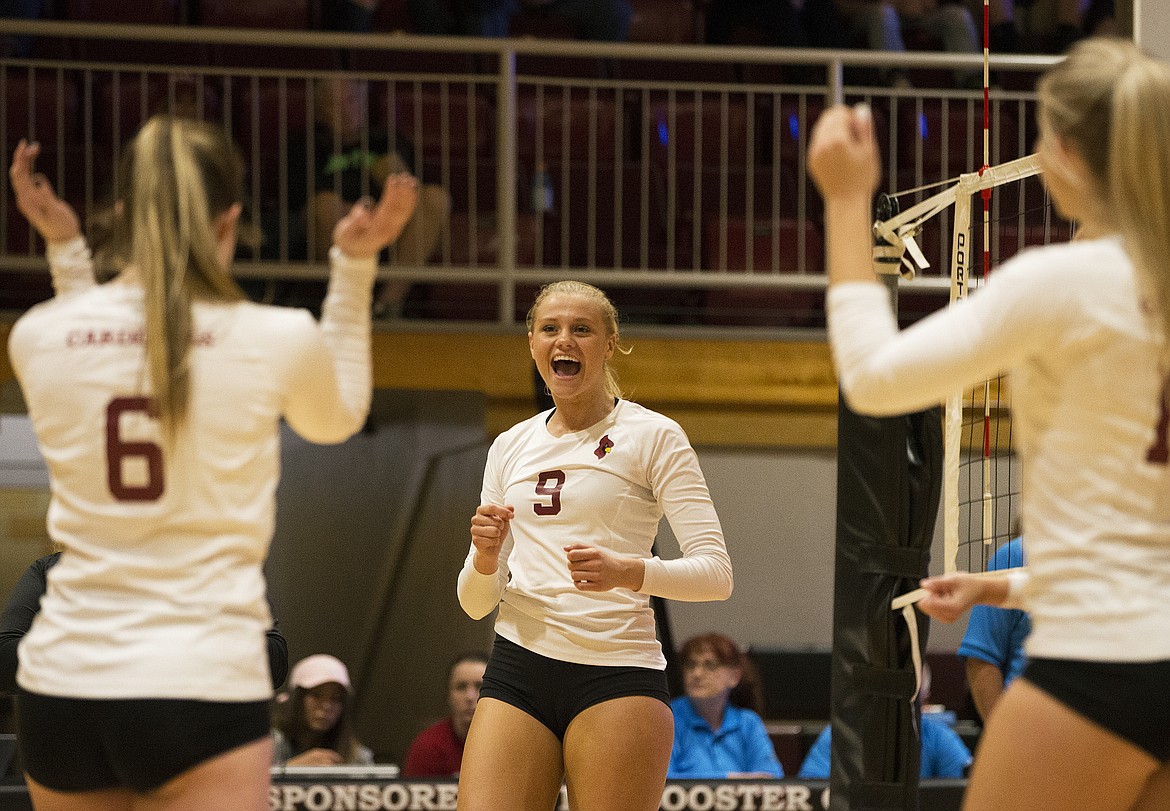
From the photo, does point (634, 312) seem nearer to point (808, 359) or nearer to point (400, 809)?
point (808, 359)

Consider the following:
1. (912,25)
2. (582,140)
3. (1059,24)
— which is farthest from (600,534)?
(1059,24)

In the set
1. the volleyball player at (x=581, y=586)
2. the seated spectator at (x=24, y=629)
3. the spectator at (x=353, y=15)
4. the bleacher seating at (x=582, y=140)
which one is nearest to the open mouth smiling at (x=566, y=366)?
the volleyball player at (x=581, y=586)

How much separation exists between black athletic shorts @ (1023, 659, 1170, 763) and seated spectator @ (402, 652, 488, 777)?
14.0 feet

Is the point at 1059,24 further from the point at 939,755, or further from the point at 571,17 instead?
the point at 939,755

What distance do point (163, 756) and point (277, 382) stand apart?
549 mm

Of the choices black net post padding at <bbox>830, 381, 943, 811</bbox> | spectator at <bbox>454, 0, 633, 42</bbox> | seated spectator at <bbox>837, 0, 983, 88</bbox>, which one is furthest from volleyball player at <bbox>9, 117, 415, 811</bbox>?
seated spectator at <bbox>837, 0, 983, 88</bbox>

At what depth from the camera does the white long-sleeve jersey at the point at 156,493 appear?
2047 millimetres

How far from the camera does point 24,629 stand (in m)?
3.73

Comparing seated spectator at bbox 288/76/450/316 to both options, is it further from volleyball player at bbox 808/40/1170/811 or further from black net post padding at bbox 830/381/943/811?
volleyball player at bbox 808/40/1170/811

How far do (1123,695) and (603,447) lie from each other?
5.82 feet

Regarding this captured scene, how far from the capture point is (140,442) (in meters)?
2.08

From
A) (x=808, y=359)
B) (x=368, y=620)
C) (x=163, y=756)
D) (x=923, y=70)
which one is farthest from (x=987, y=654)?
(x=923, y=70)

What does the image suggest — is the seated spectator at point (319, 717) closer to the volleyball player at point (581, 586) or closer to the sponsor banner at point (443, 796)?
the sponsor banner at point (443, 796)

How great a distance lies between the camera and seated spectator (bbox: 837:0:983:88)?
856 cm
